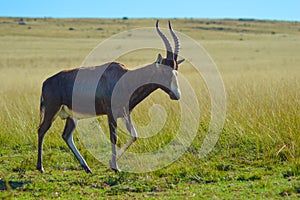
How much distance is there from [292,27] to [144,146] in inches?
3307

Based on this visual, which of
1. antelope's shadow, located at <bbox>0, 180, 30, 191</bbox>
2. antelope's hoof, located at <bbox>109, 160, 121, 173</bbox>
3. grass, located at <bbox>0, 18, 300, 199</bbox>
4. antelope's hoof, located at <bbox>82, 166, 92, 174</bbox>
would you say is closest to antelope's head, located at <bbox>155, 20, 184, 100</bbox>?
grass, located at <bbox>0, 18, 300, 199</bbox>

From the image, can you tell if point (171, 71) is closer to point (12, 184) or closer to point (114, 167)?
point (114, 167)

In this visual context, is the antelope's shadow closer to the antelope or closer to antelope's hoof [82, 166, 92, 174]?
the antelope

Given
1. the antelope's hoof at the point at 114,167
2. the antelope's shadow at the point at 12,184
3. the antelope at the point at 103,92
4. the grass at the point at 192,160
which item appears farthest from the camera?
the antelope at the point at 103,92

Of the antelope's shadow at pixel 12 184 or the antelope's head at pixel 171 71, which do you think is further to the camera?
the antelope's head at pixel 171 71

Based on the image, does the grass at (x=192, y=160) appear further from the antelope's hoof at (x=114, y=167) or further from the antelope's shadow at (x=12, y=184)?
the antelope's hoof at (x=114, y=167)

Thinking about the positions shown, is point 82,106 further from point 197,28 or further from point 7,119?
point 197,28

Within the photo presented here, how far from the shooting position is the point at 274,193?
6602 mm

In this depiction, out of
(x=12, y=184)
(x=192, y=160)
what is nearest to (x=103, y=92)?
(x=192, y=160)

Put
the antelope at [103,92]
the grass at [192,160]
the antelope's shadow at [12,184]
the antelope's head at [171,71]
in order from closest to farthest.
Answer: the grass at [192,160]
the antelope's shadow at [12,184]
the antelope's head at [171,71]
the antelope at [103,92]

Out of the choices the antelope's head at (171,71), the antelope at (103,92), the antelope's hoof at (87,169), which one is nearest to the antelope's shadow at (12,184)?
the antelope at (103,92)

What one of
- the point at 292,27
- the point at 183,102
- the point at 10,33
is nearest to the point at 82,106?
the point at 183,102

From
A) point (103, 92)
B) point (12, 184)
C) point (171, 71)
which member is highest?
point (171, 71)

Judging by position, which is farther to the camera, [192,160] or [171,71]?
[192,160]
